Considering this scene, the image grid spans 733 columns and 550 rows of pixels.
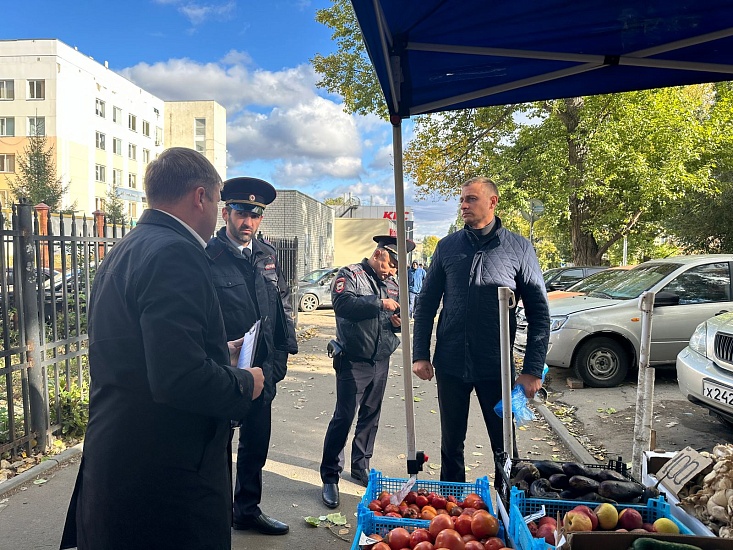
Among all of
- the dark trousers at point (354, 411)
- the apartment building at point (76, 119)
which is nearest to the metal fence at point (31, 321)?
the dark trousers at point (354, 411)

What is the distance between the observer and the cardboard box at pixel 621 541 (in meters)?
1.88

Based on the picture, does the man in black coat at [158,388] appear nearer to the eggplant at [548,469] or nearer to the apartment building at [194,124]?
the eggplant at [548,469]

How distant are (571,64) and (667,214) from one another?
62.8ft

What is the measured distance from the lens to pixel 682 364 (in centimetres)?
589

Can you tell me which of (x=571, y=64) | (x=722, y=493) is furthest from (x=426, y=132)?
(x=722, y=493)

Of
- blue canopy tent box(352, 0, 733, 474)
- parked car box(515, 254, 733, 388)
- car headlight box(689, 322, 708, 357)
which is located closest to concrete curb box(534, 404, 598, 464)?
parked car box(515, 254, 733, 388)

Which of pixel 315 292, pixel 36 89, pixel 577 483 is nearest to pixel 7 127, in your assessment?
pixel 36 89

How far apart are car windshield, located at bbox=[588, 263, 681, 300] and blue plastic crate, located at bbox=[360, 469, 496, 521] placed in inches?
251

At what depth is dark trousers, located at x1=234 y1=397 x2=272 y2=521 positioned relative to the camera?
3.82 meters

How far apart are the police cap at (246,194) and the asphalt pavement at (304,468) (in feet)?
7.07

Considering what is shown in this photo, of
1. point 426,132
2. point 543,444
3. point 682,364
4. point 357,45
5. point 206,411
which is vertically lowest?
point 543,444

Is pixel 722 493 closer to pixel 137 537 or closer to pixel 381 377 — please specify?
pixel 137 537

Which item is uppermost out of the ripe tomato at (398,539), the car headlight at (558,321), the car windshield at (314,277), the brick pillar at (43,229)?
the brick pillar at (43,229)

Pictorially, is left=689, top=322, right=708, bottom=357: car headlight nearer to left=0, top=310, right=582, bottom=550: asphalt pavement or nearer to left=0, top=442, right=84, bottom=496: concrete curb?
left=0, top=310, right=582, bottom=550: asphalt pavement
